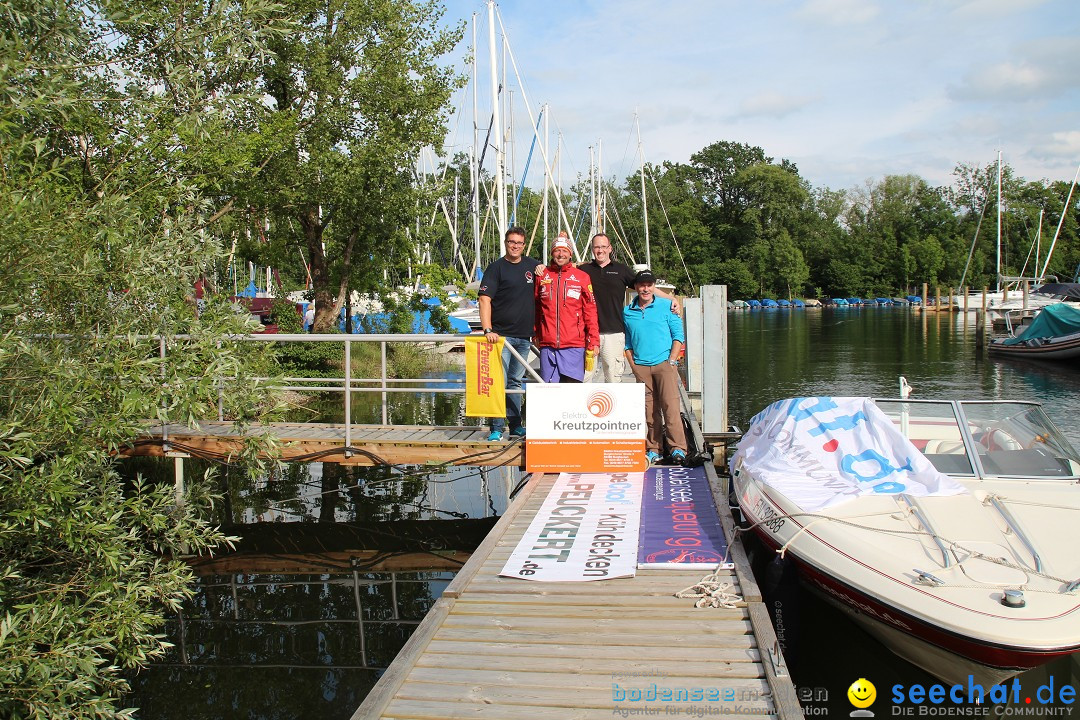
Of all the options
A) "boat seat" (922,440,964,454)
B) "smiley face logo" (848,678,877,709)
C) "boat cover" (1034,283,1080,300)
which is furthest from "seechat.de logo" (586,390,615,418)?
"boat cover" (1034,283,1080,300)

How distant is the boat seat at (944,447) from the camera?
746 cm

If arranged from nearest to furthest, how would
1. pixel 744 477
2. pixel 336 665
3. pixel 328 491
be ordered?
pixel 336 665, pixel 744 477, pixel 328 491

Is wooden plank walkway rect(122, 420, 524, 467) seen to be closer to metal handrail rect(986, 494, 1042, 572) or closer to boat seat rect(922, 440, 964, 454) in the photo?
boat seat rect(922, 440, 964, 454)

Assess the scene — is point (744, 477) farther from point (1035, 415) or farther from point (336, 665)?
point (336, 665)

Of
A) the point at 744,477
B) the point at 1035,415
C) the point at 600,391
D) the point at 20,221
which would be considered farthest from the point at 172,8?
the point at 1035,415

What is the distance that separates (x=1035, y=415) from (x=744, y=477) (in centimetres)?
257

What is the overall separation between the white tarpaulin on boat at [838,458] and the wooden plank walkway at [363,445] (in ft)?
9.99

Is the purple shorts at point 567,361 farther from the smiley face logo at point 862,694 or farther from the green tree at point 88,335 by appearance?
the smiley face logo at point 862,694

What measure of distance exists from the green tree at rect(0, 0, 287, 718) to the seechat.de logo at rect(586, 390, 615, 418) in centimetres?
341

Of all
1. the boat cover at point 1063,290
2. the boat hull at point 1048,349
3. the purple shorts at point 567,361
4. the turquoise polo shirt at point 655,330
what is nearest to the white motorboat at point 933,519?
the turquoise polo shirt at point 655,330

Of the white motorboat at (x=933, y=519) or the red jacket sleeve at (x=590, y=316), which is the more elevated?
the red jacket sleeve at (x=590, y=316)

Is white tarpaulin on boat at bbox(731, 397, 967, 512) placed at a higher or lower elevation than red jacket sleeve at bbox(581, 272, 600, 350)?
lower

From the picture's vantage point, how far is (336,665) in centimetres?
728

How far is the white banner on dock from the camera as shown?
5.91 metres
